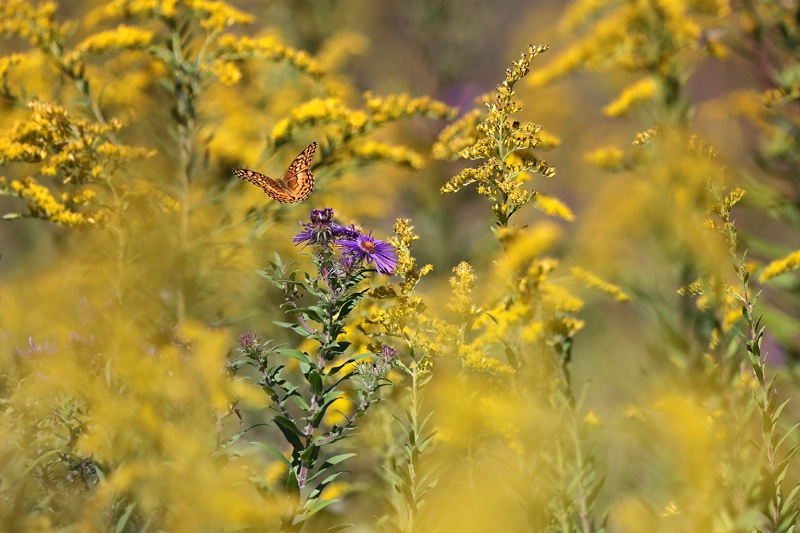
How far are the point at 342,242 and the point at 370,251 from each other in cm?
8

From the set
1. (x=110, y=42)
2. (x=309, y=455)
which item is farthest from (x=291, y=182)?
(x=309, y=455)

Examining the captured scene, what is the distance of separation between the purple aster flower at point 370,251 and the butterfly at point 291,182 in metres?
0.66

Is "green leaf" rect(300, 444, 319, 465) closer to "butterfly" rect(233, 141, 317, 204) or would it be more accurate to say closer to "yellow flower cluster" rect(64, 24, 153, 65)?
"butterfly" rect(233, 141, 317, 204)

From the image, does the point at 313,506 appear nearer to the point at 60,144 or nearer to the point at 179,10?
the point at 60,144

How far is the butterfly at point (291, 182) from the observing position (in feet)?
7.20

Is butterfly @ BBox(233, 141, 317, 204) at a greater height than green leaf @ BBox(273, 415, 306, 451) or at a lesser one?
greater

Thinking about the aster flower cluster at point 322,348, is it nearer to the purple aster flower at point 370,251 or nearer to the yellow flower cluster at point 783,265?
the purple aster flower at point 370,251

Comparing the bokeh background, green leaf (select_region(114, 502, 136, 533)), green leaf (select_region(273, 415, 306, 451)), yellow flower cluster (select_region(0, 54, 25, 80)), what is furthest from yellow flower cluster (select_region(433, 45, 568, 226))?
yellow flower cluster (select_region(0, 54, 25, 80))

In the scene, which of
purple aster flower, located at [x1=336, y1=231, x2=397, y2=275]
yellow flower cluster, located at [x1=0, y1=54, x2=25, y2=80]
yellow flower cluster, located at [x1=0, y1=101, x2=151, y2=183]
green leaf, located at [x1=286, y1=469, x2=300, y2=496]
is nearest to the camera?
green leaf, located at [x1=286, y1=469, x2=300, y2=496]

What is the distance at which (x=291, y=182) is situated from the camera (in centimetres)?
233

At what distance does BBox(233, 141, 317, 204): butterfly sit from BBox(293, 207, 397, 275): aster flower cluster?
0.63m

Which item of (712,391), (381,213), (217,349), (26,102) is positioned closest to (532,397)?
(712,391)

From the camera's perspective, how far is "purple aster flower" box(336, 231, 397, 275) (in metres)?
1.57

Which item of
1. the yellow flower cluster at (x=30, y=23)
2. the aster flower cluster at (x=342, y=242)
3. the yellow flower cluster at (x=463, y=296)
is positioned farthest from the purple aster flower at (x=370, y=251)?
the yellow flower cluster at (x=30, y=23)
